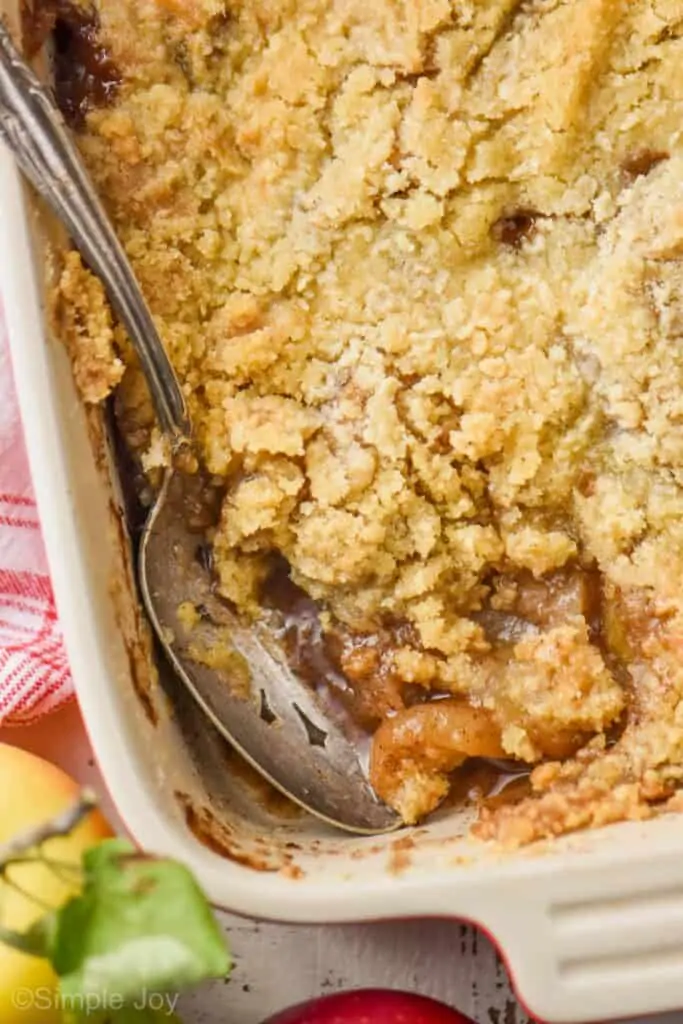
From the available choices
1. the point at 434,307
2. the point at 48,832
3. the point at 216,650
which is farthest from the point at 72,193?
the point at 48,832

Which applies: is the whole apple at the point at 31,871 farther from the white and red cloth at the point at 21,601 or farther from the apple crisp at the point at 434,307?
the apple crisp at the point at 434,307

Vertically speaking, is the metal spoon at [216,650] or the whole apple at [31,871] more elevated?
the metal spoon at [216,650]

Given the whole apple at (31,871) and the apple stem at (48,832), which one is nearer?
the apple stem at (48,832)

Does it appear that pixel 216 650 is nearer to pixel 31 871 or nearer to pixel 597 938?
pixel 31 871

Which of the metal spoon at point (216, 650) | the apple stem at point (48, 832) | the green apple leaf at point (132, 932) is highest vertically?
the metal spoon at point (216, 650)

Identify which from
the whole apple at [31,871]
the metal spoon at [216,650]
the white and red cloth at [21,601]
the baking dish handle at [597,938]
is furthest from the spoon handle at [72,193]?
the baking dish handle at [597,938]

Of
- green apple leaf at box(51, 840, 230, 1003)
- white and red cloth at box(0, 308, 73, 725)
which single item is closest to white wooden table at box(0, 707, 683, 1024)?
white and red cloth at box(0, 308, 73, 725)

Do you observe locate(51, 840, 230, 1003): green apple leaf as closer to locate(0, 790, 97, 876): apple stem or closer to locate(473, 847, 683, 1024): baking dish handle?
locate(0, 790, 97, 876): apple stem
